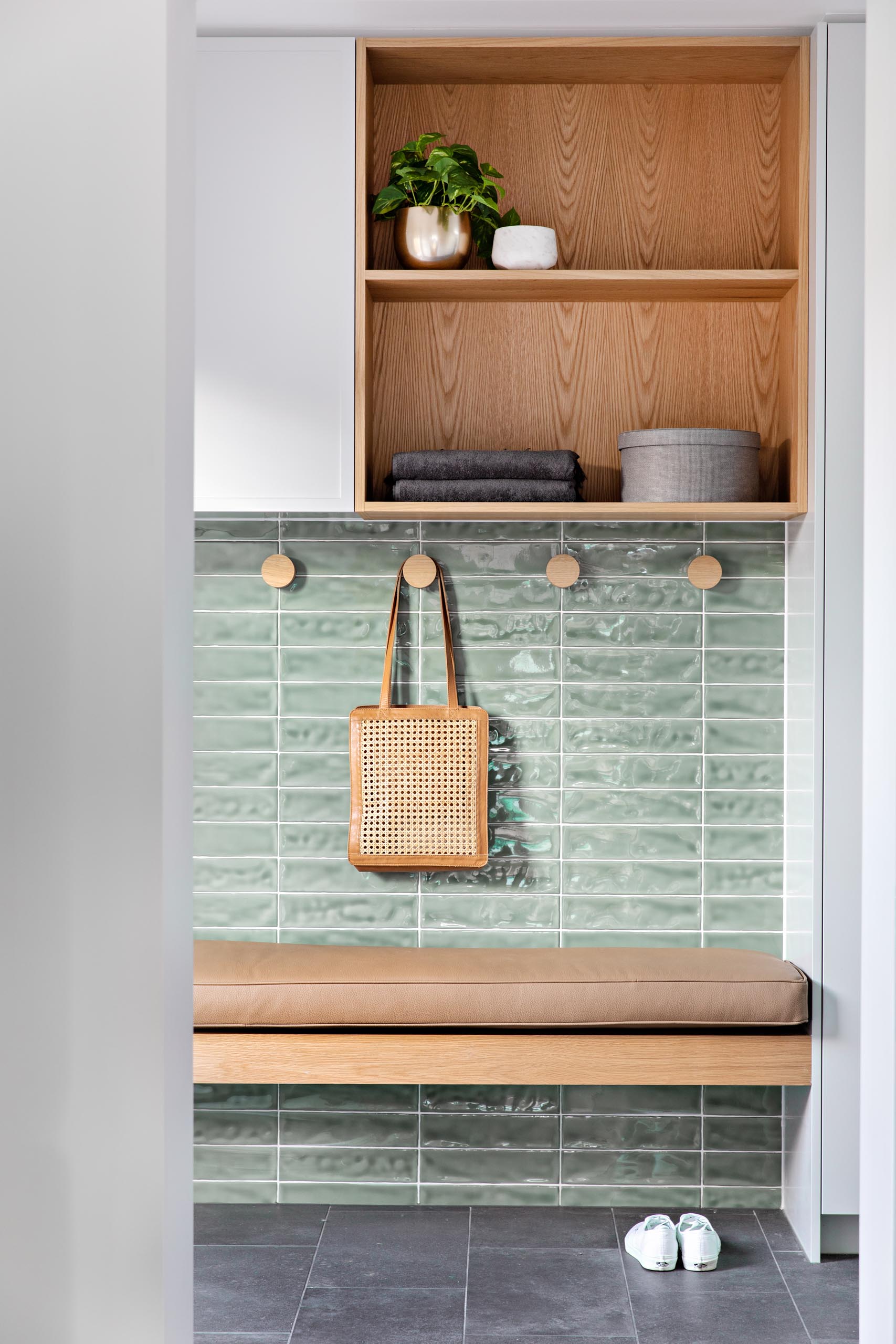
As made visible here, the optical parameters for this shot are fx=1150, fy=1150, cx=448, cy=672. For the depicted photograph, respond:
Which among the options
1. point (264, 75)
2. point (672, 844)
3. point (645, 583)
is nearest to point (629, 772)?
point (672, 844)

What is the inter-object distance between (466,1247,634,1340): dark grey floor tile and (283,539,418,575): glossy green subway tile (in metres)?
1.61

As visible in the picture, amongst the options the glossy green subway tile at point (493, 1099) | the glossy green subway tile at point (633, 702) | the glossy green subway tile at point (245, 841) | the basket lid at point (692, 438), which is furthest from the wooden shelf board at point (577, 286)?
the glossy green subway tile at point (493, 1099)

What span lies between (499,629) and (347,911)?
32.2 inches

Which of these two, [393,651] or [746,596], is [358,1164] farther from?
[746,596]

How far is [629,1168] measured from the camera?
287 cm

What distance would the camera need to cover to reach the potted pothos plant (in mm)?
2582

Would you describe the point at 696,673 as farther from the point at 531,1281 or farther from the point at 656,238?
the point at 531,1281

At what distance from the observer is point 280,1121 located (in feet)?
9.51

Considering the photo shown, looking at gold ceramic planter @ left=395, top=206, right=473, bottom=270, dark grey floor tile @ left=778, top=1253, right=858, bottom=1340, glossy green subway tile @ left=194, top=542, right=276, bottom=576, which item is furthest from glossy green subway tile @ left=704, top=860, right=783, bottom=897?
gold ceramic planter @ left=395, top=206, right=473, bottom=270

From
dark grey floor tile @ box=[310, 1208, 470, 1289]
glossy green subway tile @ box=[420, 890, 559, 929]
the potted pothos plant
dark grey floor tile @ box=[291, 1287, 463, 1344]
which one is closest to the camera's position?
dark grey floor tile @ box=[291, 1287, 463, 1344]

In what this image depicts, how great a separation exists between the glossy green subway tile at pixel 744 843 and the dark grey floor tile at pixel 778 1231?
0.86 meters

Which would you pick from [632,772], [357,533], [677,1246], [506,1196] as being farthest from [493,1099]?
[357,533]

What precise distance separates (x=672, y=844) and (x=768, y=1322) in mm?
1062

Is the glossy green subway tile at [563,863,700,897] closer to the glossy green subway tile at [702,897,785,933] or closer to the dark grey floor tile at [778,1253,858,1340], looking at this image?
the glossy green subway tile at [702,897,785,933]
